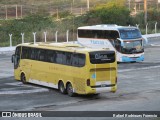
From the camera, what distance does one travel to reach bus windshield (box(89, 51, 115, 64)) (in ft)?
79.7

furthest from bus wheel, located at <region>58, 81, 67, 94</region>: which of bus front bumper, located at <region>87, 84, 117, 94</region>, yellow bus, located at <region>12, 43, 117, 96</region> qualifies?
bus front bumper, located at <region>87, 84, 117, 94</region>

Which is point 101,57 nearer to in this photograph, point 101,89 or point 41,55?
point 101,89

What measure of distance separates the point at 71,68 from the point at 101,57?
5.91 feet

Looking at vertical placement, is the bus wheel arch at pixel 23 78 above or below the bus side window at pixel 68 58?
below

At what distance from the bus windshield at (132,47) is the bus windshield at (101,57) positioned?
51.7 feet

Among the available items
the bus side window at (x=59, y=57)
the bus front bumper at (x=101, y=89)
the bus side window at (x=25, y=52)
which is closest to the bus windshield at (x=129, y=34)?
the bus side window at (x=25, y=52)

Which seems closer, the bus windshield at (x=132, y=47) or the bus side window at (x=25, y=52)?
the bus side window at (x=25, y=52)

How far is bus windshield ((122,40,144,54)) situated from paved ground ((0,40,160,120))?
627 cm

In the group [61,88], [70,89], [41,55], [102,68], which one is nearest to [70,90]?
[70,89]

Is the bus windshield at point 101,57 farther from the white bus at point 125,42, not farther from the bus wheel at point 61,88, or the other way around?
the white bus at point 125,42

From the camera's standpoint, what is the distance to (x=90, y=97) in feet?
82.6

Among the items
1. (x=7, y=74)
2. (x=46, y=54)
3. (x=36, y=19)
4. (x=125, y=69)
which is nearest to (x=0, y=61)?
(x=7, y=74)

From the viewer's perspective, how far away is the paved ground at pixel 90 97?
2198 cm

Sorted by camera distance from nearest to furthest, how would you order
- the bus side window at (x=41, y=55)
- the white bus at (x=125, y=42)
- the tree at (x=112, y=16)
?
the bus side window at (x=41, y=55)
the white bus at (x=125, y=42)
the tree at (x=112, y=16)
